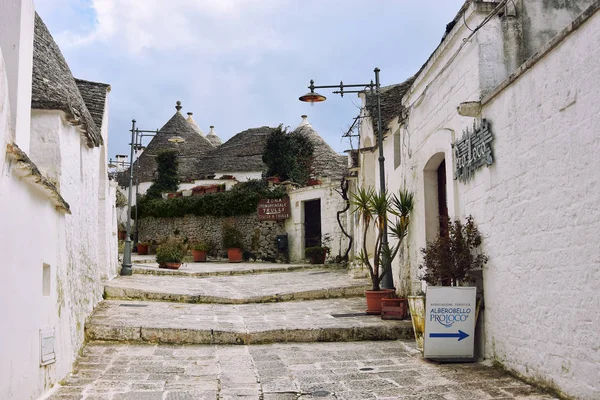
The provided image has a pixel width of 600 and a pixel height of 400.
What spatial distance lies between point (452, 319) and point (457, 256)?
2.28ft

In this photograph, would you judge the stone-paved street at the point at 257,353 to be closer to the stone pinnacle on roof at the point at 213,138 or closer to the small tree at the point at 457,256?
the small tree at the point at 457,256

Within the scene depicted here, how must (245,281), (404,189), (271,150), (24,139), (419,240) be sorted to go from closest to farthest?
(24,139)
(419,240)
(404,189)
(245,281)
(271,150)

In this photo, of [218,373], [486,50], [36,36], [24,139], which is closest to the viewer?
[24,139]

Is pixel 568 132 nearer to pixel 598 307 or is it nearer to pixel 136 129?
pixel 598 307

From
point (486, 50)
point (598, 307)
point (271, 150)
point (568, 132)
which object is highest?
point (271, 150)

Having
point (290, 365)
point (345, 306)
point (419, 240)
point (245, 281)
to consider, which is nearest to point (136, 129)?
point (245, 281)

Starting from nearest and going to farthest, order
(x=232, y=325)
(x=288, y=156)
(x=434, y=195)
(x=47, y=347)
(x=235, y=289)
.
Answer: (x=47, y=347)
(x=232, y=325)
(x=434, y=195)
(x=235, y=289)
(x=288, y=156)

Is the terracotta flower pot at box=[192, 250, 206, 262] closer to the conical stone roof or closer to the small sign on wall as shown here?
the conical stone roof

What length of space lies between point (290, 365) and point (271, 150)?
19.8 m

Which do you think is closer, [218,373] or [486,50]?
[218,373]

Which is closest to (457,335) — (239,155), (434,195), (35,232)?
(434,195)

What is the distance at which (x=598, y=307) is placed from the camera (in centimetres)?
400

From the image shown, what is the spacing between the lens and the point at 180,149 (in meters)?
34.3

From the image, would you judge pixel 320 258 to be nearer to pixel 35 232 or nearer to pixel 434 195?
pixel 434 195
